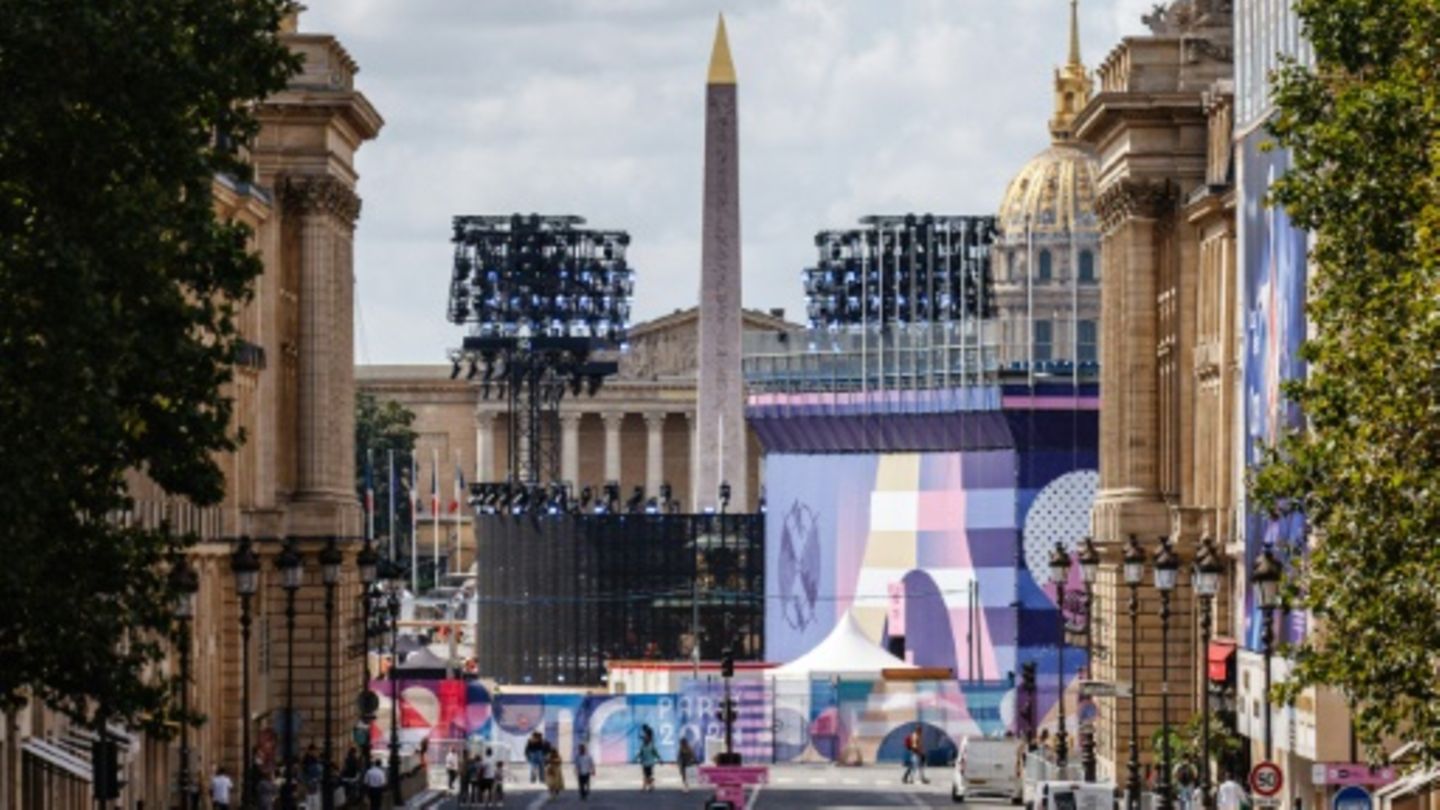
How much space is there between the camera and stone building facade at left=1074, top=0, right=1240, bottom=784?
114 meters

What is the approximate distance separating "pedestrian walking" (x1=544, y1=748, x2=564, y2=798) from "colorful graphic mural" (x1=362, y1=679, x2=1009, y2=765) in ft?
34.9

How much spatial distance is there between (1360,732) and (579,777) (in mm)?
59189

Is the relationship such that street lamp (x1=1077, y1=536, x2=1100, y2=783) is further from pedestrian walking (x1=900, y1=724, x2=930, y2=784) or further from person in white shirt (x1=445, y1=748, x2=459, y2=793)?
person in white shirt (x1=445, y1=748, x2=459, y2=793)

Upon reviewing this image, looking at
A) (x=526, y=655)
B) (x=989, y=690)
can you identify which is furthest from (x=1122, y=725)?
(x=526, y=655)

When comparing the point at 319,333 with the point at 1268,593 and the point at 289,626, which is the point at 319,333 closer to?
the point at 289,626

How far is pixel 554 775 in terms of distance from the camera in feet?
381

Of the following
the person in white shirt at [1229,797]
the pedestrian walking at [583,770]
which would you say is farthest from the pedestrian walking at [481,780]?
the person in white shirt at [1229,797]

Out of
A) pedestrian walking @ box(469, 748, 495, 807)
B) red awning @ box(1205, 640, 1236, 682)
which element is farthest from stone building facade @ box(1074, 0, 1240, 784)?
pedestrian walking @ box(469, 748, 495, 807)

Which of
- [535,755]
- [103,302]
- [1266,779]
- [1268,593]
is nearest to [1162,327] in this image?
[535,755]

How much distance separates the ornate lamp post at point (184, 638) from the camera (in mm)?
60328

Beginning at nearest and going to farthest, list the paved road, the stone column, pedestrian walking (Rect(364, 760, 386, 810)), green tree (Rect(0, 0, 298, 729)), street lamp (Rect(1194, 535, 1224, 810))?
green tree (Rect(0, 0, 298, 729)), street lamp (Rect(1194, 535, 1224, 810)), pedestrian walking (Rect(364, 760, 386, 810)), the paved road, the stone column

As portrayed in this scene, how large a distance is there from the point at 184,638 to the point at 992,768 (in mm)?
50953

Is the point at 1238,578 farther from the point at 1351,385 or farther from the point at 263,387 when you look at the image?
the point at 1351,385

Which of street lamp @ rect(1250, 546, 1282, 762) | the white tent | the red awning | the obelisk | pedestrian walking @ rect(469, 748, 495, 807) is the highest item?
the obelisk
